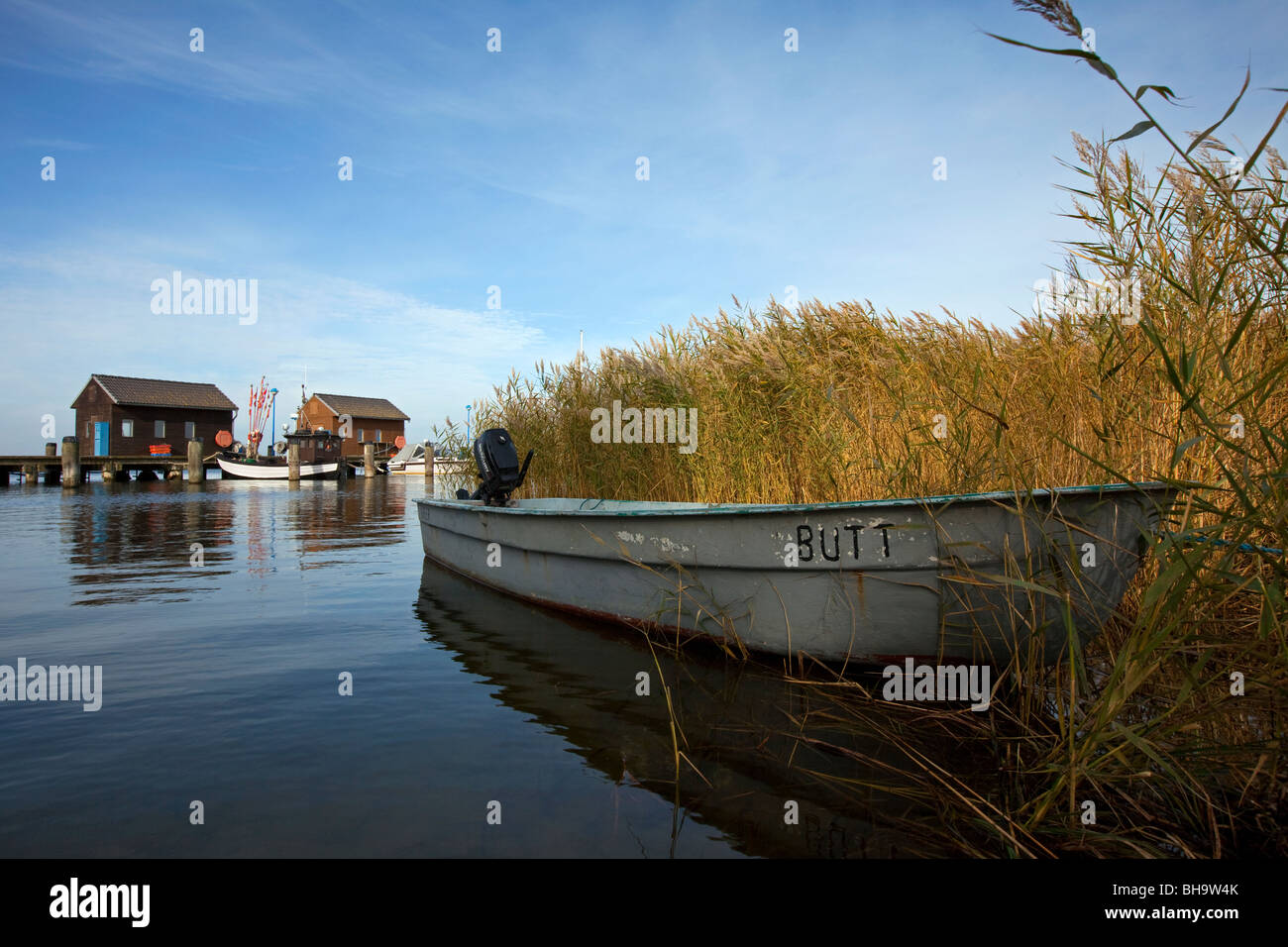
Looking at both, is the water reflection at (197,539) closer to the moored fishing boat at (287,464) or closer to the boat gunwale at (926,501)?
the boat gunwale at (926,501)

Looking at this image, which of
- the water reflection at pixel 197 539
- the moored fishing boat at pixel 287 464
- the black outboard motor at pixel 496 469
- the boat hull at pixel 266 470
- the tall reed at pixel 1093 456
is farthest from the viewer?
the moored fishing boat at pixel 287 464

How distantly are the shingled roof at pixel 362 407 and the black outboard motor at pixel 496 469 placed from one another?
57.1 meters

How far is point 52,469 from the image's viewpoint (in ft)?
125

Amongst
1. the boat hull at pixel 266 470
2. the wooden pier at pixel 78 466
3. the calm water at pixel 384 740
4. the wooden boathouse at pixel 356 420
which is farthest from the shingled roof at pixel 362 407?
the calm water at pixel 384 740

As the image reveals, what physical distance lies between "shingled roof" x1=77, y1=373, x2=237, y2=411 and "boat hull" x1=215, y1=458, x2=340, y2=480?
593 cm

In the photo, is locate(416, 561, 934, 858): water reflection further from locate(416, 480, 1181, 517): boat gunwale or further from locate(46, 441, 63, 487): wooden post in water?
locate(46, 441, 63, 487): wooden post in water

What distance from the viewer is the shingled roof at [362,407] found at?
200ft

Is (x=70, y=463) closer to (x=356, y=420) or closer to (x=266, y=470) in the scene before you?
(x=266, y=470)

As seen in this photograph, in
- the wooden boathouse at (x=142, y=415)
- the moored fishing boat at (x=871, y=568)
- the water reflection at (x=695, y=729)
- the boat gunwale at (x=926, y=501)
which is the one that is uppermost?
the wooden boathouse at (x=142, y=415)

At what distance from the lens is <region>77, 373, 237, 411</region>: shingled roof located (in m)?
44.2

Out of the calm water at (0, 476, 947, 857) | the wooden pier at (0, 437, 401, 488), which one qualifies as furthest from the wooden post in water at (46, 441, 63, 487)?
the calm water at (0, 476, 947, 857)

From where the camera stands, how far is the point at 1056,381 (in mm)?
5273

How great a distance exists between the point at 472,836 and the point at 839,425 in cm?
422

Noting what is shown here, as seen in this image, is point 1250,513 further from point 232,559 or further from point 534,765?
point 232,559
